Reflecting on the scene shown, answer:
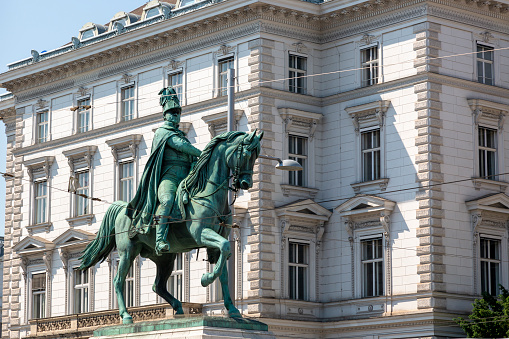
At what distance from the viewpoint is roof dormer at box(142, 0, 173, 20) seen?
51.9 metres

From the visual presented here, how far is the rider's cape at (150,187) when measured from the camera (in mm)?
25500

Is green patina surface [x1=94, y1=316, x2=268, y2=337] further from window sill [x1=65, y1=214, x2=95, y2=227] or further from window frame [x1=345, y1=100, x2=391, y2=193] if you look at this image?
window sill [x1=65, y1=214, x2=95, y2=227]

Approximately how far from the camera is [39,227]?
57.4 meters

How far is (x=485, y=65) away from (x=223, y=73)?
390 inches

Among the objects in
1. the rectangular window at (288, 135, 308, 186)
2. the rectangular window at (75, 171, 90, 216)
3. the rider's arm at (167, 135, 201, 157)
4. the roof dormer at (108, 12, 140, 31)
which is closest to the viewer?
the rider's arm at (167, 135, 201, 157)

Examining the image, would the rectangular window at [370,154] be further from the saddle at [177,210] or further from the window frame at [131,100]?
the saddle at [177,210]

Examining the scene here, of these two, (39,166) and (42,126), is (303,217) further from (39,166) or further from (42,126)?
(42,126)

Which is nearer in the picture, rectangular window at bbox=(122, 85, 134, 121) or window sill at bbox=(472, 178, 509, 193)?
window sill at bbox=(472, 178, 509, 193)

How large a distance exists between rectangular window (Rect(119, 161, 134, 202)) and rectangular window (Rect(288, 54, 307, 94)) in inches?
329

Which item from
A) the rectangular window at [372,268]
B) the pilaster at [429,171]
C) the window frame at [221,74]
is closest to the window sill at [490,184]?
the pilaster at [429,171]

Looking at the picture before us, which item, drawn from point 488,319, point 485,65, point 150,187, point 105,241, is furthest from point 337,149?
point 150,187

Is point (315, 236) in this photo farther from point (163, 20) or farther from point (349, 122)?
point (163, 20)

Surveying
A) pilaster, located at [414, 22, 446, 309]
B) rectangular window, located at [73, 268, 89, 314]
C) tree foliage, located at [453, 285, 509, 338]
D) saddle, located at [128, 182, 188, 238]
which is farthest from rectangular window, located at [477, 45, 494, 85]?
saddle, located at [128, 182, 188, 238]

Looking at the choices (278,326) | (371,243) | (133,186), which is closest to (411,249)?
(371,243)
